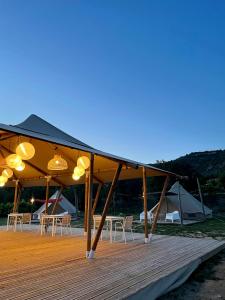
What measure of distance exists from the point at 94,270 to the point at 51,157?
4.92 metres

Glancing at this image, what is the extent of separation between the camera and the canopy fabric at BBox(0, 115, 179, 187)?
559 cm

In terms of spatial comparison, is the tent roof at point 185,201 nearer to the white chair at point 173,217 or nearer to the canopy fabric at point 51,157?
the white chair at point 173,217

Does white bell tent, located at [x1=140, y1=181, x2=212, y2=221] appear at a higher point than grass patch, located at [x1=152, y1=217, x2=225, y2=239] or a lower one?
higher

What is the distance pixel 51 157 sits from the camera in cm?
853

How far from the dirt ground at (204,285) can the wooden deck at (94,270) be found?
0.16 m

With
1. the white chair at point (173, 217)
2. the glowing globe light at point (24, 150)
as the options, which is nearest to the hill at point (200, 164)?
the white chair at point (173, 217)

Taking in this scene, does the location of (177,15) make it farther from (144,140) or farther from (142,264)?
(144,140)

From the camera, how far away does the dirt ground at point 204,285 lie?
12.4 feet

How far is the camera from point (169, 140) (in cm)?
2497

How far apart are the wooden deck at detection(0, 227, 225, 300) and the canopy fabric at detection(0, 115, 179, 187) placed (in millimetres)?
1998

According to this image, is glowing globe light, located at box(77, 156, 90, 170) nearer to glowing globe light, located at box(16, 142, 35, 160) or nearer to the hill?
glowing globe light, located at box(16, 142, 35, 160)

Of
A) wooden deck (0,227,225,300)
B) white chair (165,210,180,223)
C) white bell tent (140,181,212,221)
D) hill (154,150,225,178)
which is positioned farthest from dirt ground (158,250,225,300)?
hill (154,150,225,178)

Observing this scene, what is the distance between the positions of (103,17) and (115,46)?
1.58 m

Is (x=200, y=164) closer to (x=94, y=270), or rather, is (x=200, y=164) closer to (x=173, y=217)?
(x=173, y=217)
